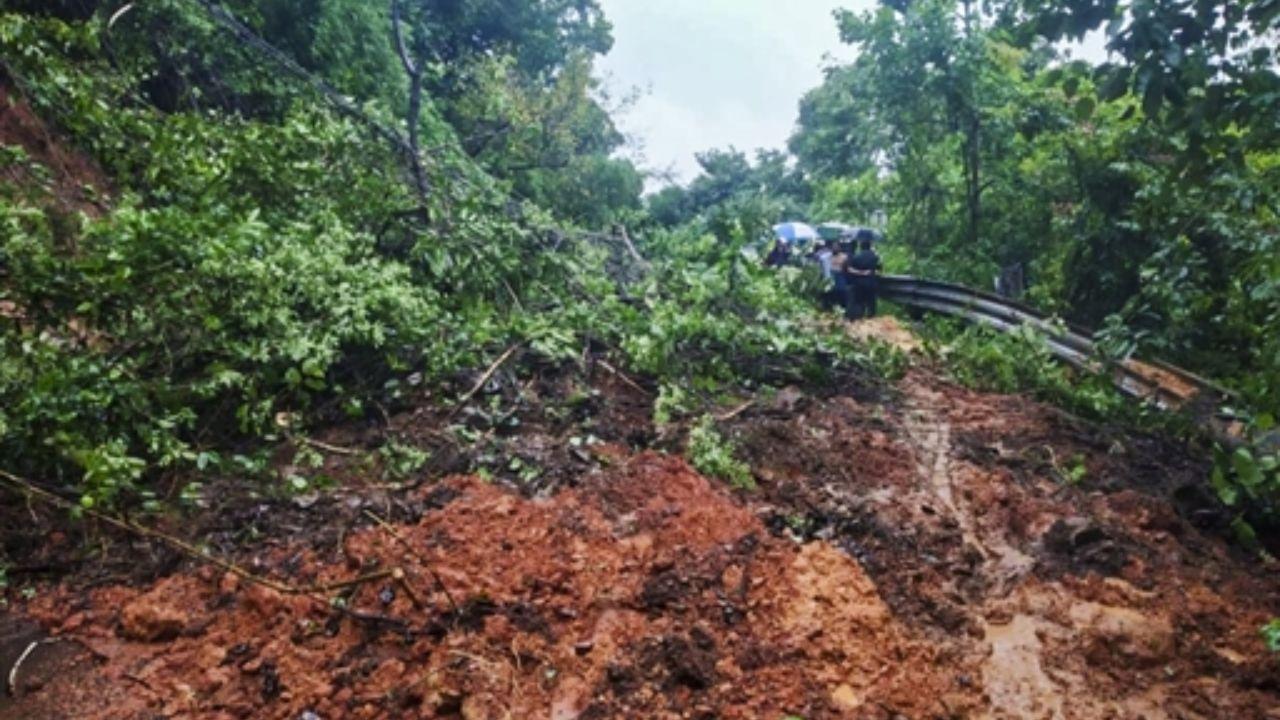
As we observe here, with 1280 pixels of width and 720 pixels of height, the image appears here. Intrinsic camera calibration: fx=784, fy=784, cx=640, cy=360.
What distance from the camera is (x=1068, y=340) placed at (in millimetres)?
6895

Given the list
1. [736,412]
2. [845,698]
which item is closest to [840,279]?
[736,412]

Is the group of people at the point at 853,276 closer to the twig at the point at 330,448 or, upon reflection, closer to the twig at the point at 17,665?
the twig at the point at 330,448

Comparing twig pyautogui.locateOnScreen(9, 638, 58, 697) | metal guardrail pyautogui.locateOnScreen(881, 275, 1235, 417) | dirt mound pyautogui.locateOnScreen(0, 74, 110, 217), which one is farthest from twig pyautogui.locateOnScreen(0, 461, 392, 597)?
metal guardrail pyautogui.locateOnScreen(881, 275, 1235, 417)

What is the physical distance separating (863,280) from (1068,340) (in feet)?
10.4

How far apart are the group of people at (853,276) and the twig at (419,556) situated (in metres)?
7.40

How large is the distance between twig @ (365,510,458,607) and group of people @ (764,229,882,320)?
7.40 m

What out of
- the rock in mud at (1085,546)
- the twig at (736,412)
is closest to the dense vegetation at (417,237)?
the twig at (736,412)

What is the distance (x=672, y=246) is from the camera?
843cm

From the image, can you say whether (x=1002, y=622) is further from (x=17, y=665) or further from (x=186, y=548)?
(x=17, y=665)

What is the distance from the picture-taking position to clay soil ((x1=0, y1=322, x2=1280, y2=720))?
2.17m

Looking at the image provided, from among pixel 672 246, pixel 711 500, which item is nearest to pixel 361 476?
pixel 711 500

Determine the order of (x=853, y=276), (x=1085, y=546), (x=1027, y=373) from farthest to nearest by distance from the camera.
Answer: (x=853, y=276) → (x=1027, y=373) → (x=1085, y=546)

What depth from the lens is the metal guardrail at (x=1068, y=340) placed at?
5195 millimetres

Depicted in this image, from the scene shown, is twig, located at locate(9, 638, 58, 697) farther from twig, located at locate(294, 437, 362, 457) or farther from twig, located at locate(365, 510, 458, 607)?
twig, located at locate(294, 437, 362, 457)
